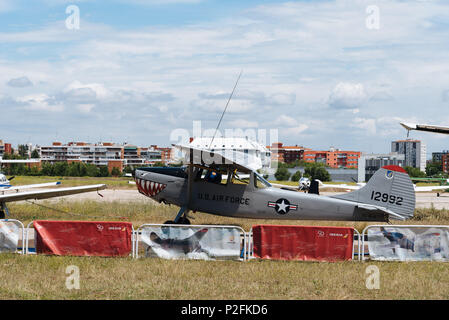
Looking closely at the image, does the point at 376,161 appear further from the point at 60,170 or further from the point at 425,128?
the point at 425,128

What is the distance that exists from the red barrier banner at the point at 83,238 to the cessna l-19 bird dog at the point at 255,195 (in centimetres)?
335

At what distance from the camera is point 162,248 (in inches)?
444

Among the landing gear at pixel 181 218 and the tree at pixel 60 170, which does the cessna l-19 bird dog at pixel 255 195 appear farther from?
the tree at pixel 60 170

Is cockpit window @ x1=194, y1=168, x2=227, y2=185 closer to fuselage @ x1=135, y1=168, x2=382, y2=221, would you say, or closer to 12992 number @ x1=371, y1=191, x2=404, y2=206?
fuselage @ x1=135, y1=168, x2=382, y2=221

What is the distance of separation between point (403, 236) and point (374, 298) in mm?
3360

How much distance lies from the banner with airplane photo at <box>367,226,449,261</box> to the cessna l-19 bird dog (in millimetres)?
3346

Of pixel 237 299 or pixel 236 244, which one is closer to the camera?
pixel 237 299

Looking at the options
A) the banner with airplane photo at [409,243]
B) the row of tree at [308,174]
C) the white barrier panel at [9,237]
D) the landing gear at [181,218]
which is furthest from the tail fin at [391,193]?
the row of tree at [308,174]

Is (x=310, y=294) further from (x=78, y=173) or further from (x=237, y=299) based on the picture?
(x=78, y=173)

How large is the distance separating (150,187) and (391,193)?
749cm

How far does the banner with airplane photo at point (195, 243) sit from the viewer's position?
1111 centimetres

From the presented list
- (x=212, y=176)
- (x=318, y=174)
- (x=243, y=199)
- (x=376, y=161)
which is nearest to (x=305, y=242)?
(x=243, y=199)

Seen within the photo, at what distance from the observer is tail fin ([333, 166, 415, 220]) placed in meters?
14.3
